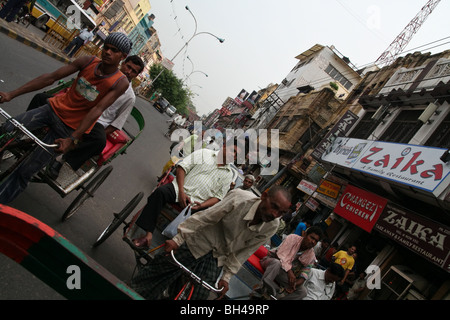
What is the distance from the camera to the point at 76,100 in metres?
3.10

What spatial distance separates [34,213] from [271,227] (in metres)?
3.41

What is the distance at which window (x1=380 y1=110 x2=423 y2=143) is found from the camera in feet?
39.7

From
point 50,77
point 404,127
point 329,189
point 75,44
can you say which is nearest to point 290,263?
point 50,77

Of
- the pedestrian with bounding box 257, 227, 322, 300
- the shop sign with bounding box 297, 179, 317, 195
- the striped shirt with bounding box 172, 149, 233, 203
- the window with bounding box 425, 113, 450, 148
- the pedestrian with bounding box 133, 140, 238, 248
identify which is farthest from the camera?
the shop sign with bounding box 297, 179, 317, 195

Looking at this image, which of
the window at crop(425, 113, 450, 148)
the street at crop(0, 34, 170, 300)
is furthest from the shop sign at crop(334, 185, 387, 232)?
the street at crop(0, 34, 170, 300)

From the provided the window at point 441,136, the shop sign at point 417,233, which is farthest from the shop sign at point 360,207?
the window at point 441,136

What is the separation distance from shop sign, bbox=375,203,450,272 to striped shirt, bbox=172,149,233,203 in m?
7.60

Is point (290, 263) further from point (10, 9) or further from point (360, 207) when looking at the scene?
point (10, 9)

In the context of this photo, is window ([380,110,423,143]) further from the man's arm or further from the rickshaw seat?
the man's arm

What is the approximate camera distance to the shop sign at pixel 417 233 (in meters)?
7.66

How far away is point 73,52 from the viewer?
1927 cm

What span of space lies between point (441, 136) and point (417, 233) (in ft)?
15.0
